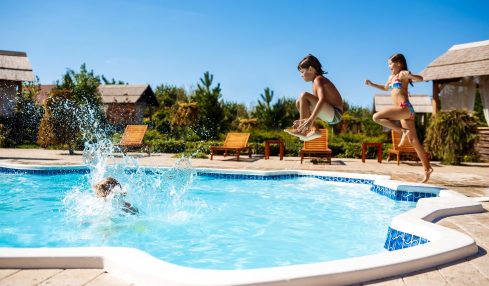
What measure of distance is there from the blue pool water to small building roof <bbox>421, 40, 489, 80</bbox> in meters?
10.0

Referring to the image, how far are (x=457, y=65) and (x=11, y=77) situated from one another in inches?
825

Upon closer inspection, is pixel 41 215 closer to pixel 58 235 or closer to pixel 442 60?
pixel 58 235

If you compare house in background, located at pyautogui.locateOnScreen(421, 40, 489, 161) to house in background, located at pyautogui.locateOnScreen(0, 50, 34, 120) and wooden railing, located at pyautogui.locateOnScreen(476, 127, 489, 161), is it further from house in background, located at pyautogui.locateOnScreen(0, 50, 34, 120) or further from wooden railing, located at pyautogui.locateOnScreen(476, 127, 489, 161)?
house in background, located at pyautogui.locateOnScreen(0, 50, 34, 120)

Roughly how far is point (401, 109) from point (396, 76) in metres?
0.61

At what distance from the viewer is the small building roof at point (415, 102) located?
31317 millimetres

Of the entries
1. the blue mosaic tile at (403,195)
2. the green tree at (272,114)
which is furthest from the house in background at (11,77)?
the blue mosaic tile at (403,195)

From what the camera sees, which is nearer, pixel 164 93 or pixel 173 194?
pixel 173 194

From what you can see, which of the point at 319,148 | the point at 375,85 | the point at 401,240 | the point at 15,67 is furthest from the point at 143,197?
the point at 15,67

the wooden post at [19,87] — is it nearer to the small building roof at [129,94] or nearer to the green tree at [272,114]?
the small building roof at [129,94]

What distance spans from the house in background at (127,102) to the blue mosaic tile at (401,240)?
24477 millimetres

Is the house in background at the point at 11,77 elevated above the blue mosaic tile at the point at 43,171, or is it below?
above

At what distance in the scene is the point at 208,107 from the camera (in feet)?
83.6


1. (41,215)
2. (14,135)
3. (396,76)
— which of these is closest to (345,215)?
(396,76)

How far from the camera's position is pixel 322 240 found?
17.2ft
